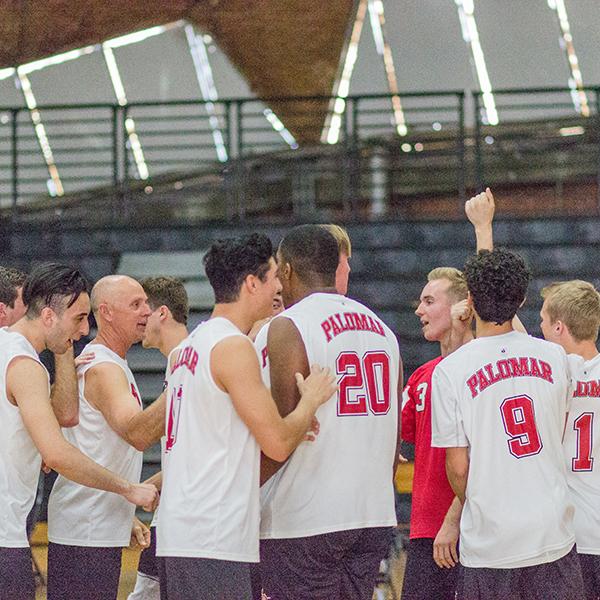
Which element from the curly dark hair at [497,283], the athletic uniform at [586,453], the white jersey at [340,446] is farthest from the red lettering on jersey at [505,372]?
the athletic uniform at [586,453]

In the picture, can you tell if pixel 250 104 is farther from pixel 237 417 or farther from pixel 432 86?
pixel 237 417

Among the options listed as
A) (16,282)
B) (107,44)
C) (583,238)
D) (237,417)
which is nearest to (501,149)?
(583,238)

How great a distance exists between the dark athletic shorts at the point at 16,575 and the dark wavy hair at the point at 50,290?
671 millimetres

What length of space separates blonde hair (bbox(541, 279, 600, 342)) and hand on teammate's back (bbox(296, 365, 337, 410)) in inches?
37.9

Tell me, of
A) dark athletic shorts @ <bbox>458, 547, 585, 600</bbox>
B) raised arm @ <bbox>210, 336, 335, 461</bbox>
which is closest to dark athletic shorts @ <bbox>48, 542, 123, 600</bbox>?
raised arm @ <bbox>210, 336, 335, 461</bbox>

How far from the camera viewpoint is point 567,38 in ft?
35.9

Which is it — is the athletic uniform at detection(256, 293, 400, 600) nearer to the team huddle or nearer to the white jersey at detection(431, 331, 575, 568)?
the team huddle

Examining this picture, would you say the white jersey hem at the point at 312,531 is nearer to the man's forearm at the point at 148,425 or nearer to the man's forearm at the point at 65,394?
the man's forearm at the point at 148,425

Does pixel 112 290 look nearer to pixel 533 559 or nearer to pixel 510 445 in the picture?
pixel 510 445

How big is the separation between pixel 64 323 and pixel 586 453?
1620mm

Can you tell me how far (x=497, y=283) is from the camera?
3146 millimetres

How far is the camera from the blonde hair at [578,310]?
11.8 ft

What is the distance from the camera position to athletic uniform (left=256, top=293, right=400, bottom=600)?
3.10 meters

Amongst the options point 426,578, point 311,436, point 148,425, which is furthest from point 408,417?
point 148,425
